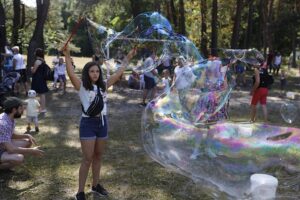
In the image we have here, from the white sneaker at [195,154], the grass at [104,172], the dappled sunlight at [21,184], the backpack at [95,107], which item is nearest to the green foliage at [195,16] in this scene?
the grass at [104,172]

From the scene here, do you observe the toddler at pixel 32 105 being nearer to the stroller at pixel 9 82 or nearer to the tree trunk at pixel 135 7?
the stroller at pixel 9 82

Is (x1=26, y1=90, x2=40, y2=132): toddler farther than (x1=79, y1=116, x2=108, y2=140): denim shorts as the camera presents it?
Yes

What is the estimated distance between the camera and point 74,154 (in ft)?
26.3

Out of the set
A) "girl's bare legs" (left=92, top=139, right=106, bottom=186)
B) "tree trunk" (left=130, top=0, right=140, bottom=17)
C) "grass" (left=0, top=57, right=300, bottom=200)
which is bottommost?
"grass" (left=0, top=57, right=300, bottom=200)

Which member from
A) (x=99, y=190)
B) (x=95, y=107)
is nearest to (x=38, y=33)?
(x=99, y=190)

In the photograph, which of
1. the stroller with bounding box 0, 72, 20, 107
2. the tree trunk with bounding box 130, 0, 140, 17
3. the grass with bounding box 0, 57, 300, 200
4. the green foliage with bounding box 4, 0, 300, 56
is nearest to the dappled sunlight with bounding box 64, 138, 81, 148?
the grass with bounding box 0, 57, 300, 200

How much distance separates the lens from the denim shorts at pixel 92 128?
5.29 meters

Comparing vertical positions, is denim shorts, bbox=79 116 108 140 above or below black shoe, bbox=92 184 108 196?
above

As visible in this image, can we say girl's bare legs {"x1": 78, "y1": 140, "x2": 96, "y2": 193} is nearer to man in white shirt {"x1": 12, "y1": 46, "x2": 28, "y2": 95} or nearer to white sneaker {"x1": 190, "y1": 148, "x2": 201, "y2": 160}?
white sneaker {"x1": 190, "y1": 148, "x2": 201, "y2": 160}

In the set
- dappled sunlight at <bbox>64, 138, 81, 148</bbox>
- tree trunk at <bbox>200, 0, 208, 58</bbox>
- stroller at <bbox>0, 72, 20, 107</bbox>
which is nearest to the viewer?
dappled sunlight at <bbox>64, 138, 81, 148</bbox>

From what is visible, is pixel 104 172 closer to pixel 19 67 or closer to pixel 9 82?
pixel 9 82

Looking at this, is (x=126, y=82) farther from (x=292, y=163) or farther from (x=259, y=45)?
(x=259, y=45)

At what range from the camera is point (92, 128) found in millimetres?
5332

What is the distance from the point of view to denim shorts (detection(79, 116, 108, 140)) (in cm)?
529
